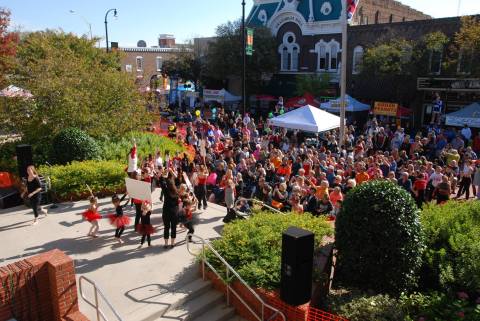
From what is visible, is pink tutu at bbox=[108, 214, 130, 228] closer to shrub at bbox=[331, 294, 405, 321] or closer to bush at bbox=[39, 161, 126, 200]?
bush at bbox=[39, 161, 126, 200]

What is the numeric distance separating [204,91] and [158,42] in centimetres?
3452

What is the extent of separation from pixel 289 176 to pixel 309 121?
3.85 metres

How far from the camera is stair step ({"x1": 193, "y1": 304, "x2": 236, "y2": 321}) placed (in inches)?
269

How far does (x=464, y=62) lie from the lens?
2047 cm

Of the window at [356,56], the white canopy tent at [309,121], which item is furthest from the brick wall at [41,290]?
the window at [356,56]

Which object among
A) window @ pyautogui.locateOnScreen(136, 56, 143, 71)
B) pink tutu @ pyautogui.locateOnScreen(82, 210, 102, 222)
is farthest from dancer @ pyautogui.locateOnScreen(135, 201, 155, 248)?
window @ pyautogui.locateOnScreen(136, 56, 143, 71)

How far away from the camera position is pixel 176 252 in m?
8.51

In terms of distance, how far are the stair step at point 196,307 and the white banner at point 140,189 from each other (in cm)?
241

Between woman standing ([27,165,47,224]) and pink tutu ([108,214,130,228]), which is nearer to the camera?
pink tutu ([108,214,130,228])

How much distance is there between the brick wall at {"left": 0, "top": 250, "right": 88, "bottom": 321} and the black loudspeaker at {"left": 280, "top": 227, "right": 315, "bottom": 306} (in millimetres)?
3043

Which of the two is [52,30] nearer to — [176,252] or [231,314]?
[176,252]

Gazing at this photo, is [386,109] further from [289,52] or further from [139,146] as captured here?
[139,146]

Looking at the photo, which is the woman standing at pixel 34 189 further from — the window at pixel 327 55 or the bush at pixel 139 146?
the window at pixel 327 55

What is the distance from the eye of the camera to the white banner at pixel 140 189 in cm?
853
